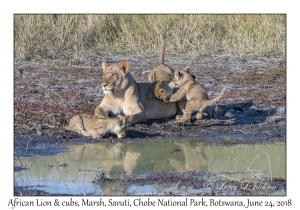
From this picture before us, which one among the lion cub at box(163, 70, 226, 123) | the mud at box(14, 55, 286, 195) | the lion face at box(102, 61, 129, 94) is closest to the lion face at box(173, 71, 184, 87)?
the lion cub at box(163, 70, 226, 123)

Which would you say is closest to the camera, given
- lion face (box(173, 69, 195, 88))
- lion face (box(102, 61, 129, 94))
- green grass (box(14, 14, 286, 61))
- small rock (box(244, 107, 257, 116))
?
lion face (box(102, 61, 129, 94))

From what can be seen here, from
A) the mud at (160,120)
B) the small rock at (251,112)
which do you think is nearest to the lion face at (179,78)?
the mud at (160,120)

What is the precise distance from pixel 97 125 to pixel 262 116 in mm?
2758

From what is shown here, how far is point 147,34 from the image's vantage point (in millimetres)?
14391

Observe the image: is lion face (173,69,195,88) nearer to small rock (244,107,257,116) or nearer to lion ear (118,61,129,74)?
lion ear (118,61,129,74)

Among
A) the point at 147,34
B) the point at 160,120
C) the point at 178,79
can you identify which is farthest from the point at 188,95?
the point at 147,34

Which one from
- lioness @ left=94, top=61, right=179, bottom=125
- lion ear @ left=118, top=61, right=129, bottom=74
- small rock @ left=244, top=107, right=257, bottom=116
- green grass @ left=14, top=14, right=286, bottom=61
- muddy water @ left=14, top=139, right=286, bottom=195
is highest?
green grass @ left=14, top=14, right=286, bottom=61

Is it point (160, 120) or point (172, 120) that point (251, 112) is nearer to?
point (172, 120)

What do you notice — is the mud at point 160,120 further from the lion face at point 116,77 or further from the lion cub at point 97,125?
the lion face at point 116,77

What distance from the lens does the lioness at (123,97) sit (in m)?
9.55

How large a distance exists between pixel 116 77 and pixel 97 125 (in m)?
0.90

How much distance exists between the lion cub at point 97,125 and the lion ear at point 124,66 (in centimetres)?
81

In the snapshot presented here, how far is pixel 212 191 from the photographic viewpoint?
6727 mm

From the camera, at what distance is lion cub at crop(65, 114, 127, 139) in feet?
29.1
